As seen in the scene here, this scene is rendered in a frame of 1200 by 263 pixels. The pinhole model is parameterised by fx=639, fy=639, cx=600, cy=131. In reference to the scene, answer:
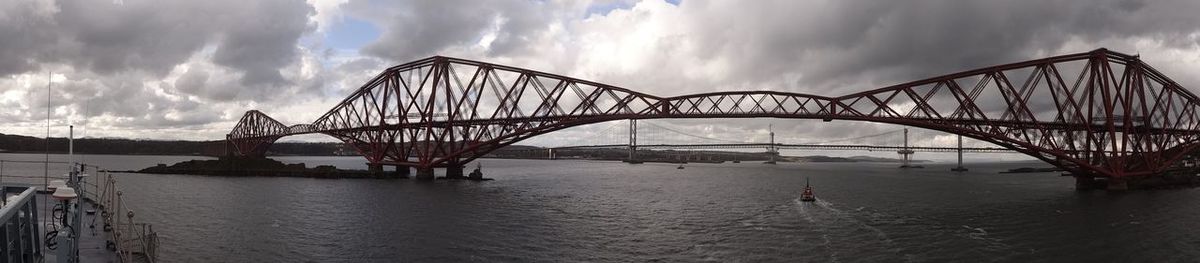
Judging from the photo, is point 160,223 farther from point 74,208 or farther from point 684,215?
point 684,215

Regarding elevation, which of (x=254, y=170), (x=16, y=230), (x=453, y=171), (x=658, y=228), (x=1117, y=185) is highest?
(x=16, y=230)

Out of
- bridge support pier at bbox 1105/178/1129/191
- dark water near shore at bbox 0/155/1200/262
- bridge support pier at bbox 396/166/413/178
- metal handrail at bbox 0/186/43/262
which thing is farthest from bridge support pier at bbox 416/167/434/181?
bridge support pier at bbox 1105/178/1129/191

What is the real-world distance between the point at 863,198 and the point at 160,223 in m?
57.5

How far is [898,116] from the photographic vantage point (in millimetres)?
73625

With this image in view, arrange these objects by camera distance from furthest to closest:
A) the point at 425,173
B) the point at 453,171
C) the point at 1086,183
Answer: the point at 453,171
the point at 425,173
the point at 1086,183

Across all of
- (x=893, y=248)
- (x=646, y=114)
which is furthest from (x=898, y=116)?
(x=893, y=248)

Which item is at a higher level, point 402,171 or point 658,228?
point 402,171

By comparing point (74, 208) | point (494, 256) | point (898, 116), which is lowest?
point (494, 256)

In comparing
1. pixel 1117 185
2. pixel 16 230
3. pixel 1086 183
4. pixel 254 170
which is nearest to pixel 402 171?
pixel 254 170

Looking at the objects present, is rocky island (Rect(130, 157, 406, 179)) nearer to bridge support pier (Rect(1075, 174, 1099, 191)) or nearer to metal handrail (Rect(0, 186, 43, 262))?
metal handrail (Rect(0, 186, 43, 262))

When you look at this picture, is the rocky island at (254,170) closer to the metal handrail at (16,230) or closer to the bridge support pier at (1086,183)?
the metal handrail at (16,230)

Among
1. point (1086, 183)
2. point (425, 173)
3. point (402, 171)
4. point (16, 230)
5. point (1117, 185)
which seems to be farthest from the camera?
point (402, 171)

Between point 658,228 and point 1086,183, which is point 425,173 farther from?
Result: point 1086,183

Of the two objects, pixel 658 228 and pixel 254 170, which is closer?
pixel 658 228
